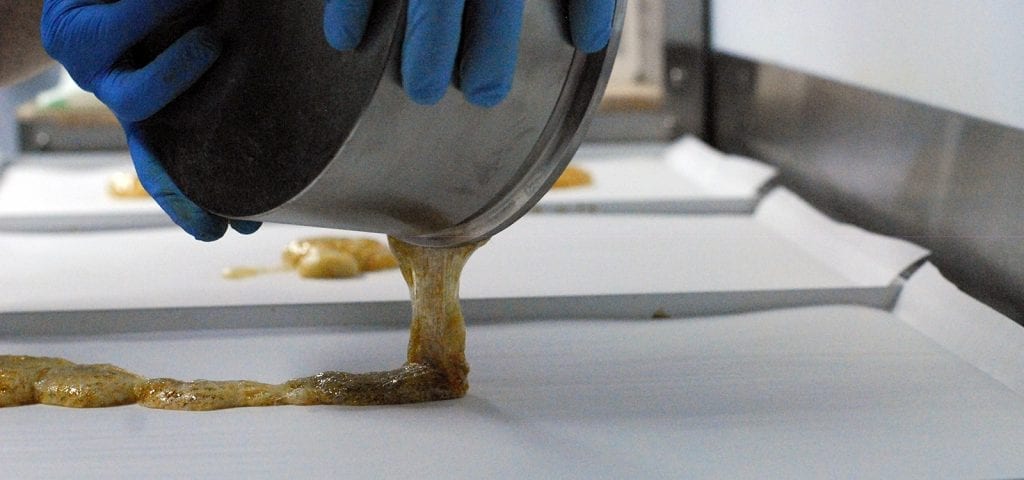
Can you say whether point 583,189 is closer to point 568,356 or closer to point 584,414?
point 568,356

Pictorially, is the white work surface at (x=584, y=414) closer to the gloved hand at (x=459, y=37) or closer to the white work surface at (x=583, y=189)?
the gloved hand at (x=459, y=37)

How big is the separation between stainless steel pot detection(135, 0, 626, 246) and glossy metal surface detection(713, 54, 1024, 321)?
687 millimetres

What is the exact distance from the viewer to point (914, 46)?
1.69m

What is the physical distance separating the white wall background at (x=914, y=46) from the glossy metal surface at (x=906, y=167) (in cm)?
3

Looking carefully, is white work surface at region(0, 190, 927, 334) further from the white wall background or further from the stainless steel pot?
the stainless steel pot

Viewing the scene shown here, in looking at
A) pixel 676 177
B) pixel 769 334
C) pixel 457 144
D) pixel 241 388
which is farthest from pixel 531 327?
pixel 676 177

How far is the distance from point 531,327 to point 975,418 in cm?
56

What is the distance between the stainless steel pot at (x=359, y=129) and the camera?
93 cm

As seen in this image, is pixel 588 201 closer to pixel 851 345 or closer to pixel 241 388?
pixel 851 345

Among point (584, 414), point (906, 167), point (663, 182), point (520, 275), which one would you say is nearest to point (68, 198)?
point (520, 275)

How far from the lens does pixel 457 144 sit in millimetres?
1000

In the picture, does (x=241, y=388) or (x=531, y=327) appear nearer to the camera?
(x=241, y=388)

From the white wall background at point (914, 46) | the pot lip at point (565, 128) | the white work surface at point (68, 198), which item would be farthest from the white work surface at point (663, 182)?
the pot lip at point (565, 128)

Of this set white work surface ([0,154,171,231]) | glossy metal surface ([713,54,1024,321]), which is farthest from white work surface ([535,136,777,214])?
white work surface ([0,154,171,231])
